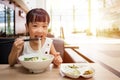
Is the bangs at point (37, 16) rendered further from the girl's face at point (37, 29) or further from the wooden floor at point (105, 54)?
the wooden floor at point (105, 54)

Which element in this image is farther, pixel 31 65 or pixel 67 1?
pixel 67 1

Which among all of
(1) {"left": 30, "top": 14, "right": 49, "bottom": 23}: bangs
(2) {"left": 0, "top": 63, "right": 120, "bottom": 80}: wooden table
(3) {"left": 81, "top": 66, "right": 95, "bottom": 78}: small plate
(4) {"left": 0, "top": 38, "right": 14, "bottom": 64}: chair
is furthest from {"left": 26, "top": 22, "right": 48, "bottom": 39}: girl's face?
(4) {"left": 0, "top": 38, "right": 14, "bottom": 64}: chair

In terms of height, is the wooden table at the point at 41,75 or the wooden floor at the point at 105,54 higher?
the wooden table at the point at 41,75

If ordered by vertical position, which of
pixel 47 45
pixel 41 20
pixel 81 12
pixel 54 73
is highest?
pixel 81 12

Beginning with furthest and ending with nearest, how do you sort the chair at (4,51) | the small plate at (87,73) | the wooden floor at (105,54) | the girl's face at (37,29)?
the chair at (4,51)
the wooden floor at (105,54)
the girl's face at (37,29)
the small plate at (87,73)

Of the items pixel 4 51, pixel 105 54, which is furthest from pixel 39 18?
pixel 4 51

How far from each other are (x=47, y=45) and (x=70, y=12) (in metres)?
9.37

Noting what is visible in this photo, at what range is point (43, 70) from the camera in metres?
0.79

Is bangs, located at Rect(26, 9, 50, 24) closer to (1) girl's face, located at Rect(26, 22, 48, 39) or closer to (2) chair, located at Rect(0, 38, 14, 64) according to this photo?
(1) girl's face, located at Rect(26, 22, 48, 39)

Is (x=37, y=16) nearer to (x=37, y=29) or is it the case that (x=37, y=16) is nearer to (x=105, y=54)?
(x=37, y=29)

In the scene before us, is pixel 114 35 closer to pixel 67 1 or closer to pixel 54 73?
pixel 54 73

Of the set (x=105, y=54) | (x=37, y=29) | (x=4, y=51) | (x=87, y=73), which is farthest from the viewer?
(x=4, y=51)

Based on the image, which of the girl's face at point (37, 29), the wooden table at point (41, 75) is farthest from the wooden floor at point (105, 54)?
the girl's face at point (37, 29)

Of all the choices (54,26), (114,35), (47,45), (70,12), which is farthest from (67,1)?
(47,45)
